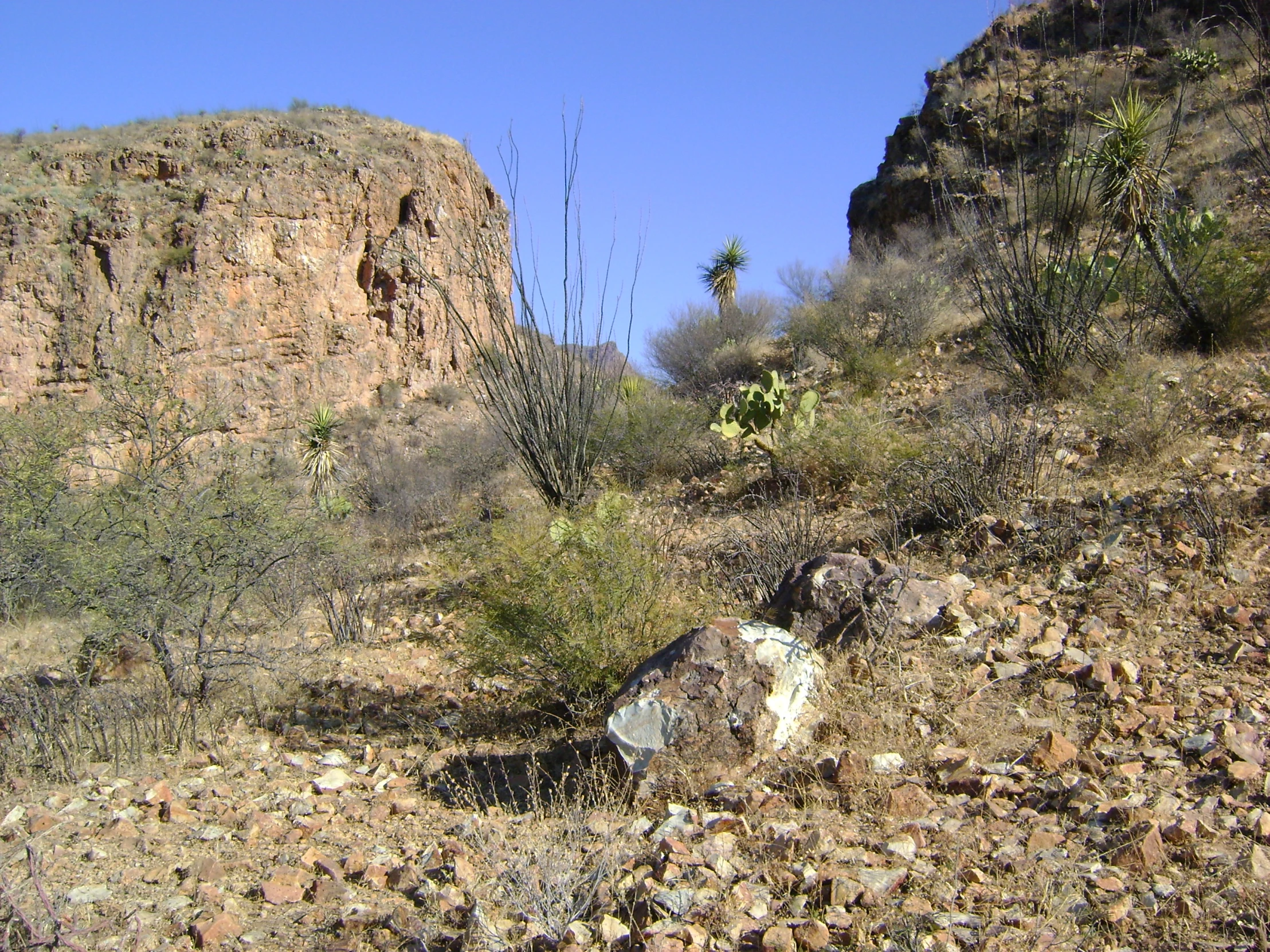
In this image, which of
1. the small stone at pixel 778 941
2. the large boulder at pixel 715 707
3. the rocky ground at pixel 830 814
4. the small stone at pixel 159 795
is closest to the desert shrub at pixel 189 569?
the rocky ground at pixel 830 814

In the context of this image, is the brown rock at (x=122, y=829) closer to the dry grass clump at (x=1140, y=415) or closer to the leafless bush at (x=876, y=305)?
the dry grass clump at (x=1140, y=415)

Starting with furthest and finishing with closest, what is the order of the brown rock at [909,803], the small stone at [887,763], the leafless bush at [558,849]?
1. the small stone at [887,763]
2. the brown rock at [909,803]
3. the leafless bush at [558,849]

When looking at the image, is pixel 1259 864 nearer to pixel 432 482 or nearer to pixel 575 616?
pixel 575 616

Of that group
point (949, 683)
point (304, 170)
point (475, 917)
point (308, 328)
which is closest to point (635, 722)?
point (475, 917)

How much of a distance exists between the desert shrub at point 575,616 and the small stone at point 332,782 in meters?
0.97

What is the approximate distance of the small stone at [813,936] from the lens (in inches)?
109

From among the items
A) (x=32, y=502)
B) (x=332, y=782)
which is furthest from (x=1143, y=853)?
(x=32, y=502)

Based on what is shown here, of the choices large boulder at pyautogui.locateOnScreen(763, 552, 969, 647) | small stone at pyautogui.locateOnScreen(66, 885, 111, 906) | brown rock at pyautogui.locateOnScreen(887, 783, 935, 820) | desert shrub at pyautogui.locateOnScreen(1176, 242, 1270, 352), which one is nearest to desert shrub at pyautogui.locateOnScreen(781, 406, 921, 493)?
large boulder at pyautogui.locateOnScreen(763, 552, 969, 647)

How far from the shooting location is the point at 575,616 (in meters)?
5.12

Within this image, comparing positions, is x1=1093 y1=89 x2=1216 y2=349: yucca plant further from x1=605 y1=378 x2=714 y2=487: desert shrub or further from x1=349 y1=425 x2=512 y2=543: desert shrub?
x1=349 y1=425 x2=512 y2=543: desert shrub

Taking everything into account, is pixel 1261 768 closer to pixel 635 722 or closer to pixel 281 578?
pixel 635 722

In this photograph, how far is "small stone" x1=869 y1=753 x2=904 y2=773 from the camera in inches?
153

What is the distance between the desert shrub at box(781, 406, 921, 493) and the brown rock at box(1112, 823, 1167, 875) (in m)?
5.51

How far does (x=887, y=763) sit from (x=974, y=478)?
3.50m
